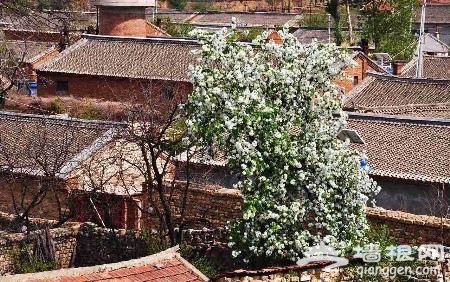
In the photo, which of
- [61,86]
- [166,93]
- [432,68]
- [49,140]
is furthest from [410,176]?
[432,68]

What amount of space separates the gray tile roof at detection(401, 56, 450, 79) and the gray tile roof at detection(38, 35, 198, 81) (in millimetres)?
11190

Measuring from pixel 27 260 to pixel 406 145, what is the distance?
1014cm

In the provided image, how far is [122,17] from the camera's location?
4084 centimetres

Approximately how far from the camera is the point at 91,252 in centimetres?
1639

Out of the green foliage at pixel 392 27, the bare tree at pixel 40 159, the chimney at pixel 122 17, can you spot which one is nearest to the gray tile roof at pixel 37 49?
the chimney at pixel 122 17

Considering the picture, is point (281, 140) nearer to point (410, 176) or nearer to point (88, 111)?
point (410, 176)

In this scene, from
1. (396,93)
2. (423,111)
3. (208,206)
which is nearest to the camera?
(208,206)

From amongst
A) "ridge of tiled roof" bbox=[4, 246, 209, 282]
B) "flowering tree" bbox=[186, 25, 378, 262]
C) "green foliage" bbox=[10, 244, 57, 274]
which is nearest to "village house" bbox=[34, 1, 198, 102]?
"green foliage" bbox=[10, 244, 57, 274]

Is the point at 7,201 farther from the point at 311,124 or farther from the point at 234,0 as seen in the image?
the point at 234,0

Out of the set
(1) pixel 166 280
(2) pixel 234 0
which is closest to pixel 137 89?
(1) pixel 166 280

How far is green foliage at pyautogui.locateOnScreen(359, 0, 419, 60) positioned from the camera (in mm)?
52828

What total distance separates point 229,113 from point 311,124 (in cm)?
120

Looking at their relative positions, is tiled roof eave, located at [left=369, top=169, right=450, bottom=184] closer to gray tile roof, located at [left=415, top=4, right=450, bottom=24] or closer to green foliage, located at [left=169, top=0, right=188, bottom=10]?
gray tile roof, located at [left=415, top=4, right=450, bottom=24]

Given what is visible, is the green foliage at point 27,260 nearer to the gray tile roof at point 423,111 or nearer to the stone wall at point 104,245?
the stone wall at point 104,245
